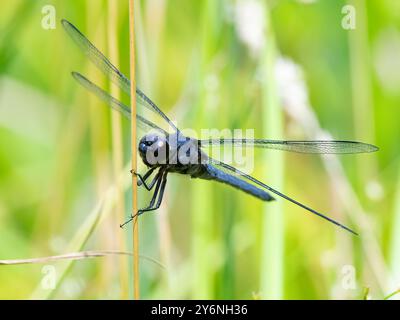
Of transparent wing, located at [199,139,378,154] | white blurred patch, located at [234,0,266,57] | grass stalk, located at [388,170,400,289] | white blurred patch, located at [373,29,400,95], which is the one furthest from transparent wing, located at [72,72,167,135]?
white blurred patch, located at [373,29,400,95]

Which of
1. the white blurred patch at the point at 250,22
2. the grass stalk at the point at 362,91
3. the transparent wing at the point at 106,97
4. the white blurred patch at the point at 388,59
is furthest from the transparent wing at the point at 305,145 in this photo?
the white blurred patch at the point at 388,59

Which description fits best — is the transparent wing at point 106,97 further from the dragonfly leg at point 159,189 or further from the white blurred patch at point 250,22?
the white blurred patch at point 250,22

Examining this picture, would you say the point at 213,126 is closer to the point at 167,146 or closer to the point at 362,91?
the point at 167,146

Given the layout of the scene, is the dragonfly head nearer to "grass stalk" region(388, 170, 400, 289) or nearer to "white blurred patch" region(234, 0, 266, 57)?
"white blurred patch" region(234, 0, 266, 57)

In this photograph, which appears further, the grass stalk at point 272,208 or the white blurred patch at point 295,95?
the white blurred patch at point 295,95
